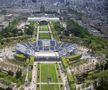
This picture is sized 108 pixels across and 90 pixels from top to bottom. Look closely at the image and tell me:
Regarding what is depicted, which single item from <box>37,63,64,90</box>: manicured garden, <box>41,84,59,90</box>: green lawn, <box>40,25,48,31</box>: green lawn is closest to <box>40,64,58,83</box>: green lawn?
<box>37,63,64,90</box>: manicured garden

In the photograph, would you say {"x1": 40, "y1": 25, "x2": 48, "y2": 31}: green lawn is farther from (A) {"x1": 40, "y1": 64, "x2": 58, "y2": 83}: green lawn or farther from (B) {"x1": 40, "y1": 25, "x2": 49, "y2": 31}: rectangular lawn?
(A) {"x1": 40, "y1": 64, "x2": 58, "y2": 83}: green lawn

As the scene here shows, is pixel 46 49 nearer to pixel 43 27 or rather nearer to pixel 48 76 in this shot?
pixel 48 76

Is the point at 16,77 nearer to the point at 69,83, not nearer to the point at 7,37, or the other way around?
the point at 69,83

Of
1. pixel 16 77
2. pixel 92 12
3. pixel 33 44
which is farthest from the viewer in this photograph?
pixel 92 12

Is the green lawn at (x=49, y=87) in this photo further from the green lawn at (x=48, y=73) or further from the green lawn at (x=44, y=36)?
the green lawn at (x=44, y=36)

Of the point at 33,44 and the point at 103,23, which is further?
the point at 103,23

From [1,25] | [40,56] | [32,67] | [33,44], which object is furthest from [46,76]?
[1,25]

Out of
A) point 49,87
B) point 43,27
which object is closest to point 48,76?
point 49,87

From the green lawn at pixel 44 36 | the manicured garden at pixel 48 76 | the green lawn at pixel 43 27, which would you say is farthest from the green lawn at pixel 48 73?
the green lawn at pixel 43 27

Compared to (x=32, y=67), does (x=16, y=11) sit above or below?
below
